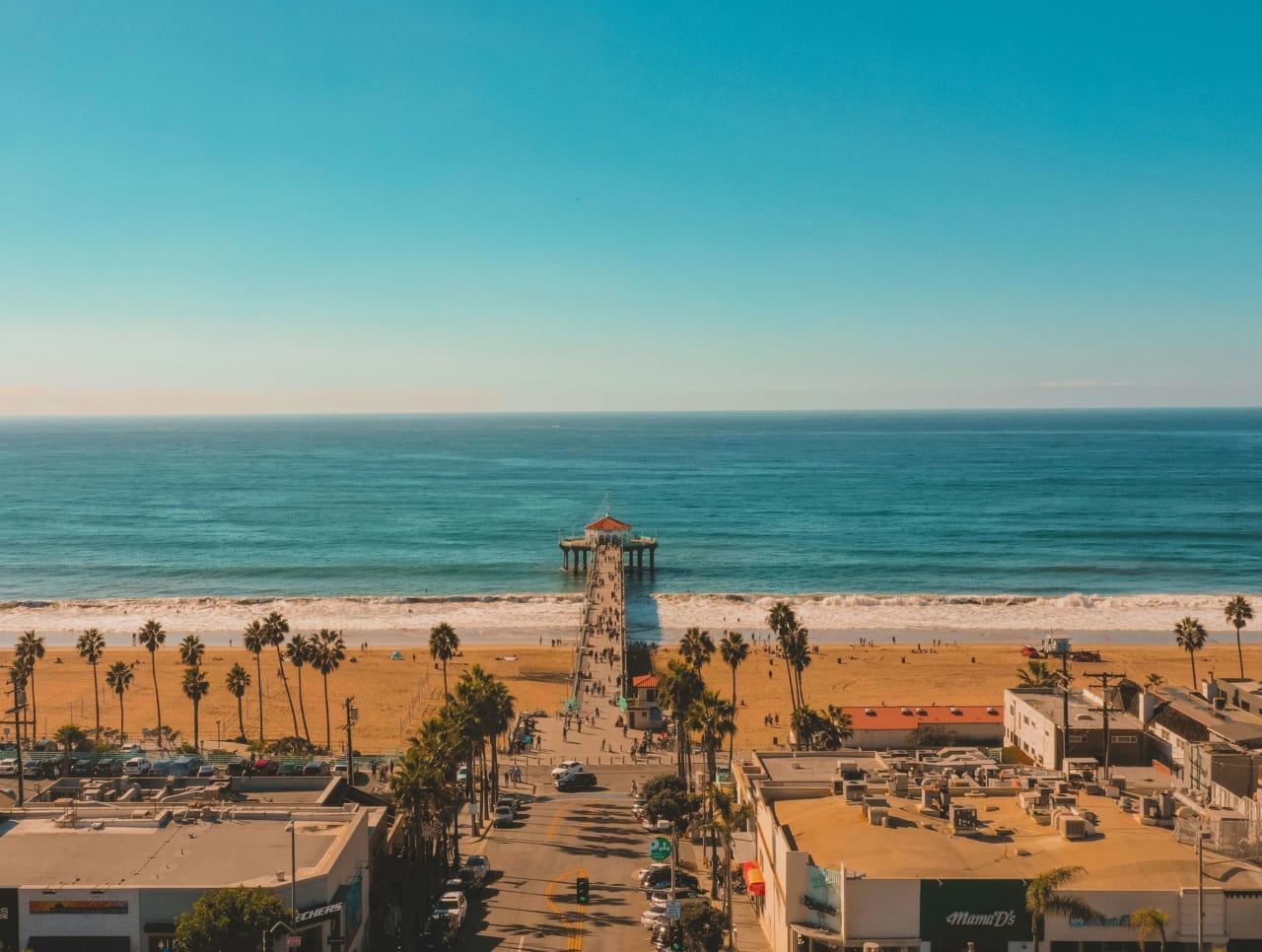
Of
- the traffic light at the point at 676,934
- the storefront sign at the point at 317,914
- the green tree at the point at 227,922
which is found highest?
the green tree at the point at 227,922

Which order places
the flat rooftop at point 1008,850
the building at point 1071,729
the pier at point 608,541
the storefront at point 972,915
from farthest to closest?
the pier at point 608,541
the building at point 1071,729
the flat rooftop at point 1008,850
the storefront at point 972,915

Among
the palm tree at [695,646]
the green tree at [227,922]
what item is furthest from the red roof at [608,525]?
the green tree at [227,922]

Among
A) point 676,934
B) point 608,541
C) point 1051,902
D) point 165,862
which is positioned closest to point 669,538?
point 608,541

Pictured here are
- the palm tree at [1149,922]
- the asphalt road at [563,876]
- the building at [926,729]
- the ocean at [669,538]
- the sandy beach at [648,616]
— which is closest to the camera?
the palm tree at [1149,922]

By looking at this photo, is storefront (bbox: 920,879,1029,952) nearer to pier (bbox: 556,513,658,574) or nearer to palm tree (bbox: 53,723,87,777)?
palm tree (bbox: 53,723,87,777)

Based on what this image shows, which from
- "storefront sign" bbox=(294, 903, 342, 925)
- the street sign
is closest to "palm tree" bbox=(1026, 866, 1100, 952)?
the street sign

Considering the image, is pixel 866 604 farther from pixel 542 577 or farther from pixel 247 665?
pixel 247 665

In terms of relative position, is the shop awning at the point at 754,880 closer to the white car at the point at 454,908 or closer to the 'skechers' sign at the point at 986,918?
the 'skechers' sign at the point at 986,918
